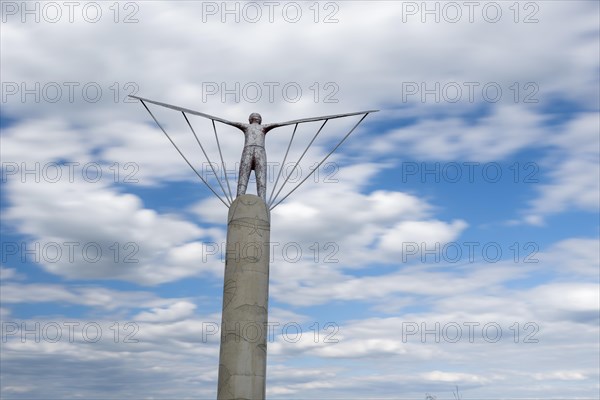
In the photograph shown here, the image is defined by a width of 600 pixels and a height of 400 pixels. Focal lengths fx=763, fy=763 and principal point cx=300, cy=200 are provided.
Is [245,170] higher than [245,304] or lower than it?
higher

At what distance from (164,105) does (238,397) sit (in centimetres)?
1077

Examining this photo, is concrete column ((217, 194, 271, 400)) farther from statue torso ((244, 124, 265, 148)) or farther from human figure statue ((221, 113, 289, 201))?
statue torso ((244, 124, 265, 148))

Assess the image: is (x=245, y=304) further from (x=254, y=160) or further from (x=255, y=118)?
(x=255, y=118)

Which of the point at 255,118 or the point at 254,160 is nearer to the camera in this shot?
the point at 254,160

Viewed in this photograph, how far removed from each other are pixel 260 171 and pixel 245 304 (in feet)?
15.8

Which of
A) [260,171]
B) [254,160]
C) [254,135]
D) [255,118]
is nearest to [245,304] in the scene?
[260,171]

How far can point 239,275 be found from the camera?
78.9ft

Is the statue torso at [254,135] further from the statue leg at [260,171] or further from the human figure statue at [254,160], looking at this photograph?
the statue leg at [260,171]

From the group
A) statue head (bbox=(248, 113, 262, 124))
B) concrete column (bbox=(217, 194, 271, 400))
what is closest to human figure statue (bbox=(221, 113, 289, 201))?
statue head (bbox=(248, 113, 262, 124))

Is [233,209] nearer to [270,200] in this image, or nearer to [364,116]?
[270,200]

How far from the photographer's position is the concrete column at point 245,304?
2344cm

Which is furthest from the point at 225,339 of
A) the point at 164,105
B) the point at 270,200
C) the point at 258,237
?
the point at 164,105

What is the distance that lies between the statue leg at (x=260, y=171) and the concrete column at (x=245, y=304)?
1108mm

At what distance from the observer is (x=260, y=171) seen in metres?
26.0
